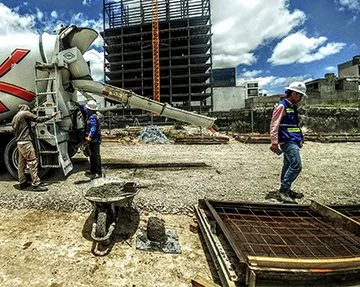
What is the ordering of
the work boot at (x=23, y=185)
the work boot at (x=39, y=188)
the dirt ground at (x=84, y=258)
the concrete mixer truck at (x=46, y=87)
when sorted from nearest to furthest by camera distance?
the dirt ground at (x=84, y=258)
the work boot at (x=39, y=188)
the work boot at (x=23, y=185)
the concrete mixer truck at (x=46, y=87)

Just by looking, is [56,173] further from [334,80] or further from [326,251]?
[334,80]

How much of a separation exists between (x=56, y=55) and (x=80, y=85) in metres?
0.87

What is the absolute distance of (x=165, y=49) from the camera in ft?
130

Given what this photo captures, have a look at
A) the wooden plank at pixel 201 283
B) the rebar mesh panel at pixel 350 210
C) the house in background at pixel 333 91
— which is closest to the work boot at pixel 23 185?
the wooden plank at pixel 201 283

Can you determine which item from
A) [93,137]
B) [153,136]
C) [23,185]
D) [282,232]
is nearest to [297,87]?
[282,232]

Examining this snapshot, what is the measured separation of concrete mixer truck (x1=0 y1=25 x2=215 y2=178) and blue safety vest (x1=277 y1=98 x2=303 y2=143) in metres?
4.53

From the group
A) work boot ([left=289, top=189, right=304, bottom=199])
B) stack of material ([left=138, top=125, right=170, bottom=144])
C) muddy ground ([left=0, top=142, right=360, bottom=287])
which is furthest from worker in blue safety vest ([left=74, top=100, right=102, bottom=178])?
stack of material ([left=138, top=125, right=170, bottom=144])

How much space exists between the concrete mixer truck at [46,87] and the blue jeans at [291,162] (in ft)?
14.8

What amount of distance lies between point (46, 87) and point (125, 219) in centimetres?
413

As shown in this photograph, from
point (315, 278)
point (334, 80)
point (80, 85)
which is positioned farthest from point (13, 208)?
point (334, 80)

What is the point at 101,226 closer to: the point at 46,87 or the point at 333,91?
the point at 46,87

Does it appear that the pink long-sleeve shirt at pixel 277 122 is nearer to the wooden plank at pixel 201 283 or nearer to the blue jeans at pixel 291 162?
the blue jeans at pixel 291 162

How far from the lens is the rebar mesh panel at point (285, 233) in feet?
→ 7.75

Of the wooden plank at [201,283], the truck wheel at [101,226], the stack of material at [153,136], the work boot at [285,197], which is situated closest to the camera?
the wooden plank at [201,283]
